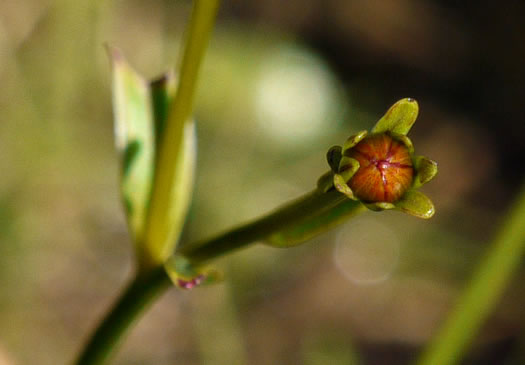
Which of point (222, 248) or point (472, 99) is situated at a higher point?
point (222, 248)

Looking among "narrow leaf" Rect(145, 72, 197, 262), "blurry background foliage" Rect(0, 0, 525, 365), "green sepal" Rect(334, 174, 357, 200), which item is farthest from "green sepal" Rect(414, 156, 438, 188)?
"blurry background foliage" Rect(0, 0, 525, 365)

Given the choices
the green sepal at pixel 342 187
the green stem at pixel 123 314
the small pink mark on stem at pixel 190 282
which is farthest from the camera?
the green stem at pixel 123 314

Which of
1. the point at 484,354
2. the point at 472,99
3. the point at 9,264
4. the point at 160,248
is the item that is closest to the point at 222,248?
the point at 160,248

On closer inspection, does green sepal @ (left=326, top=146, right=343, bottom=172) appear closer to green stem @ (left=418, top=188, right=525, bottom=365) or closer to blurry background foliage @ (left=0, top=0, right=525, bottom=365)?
green stem @ (left=418, top=188, right=525, bottom=365)

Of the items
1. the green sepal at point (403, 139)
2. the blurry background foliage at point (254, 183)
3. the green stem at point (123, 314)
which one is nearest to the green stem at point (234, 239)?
the green stem at point (123, 314)

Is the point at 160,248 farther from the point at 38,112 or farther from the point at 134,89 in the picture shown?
the point at 38,112

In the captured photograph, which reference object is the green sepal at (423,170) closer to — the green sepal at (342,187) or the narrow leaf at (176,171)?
the green sepal at (342,187)

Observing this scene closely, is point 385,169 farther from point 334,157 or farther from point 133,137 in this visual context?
point 133,137
